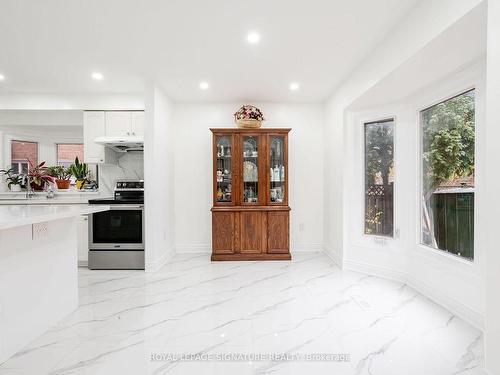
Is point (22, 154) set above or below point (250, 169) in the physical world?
above

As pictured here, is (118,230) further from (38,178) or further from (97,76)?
(97,76)

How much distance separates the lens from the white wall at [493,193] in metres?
1.50

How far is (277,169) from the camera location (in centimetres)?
434

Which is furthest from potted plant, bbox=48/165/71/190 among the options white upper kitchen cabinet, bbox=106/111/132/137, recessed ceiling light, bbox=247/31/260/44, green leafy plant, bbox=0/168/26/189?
recessed ceiling light, bbox=247/31/260/44

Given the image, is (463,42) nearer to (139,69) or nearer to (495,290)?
(495,290)

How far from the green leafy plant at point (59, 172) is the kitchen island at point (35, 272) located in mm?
2431

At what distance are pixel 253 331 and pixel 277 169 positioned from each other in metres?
2.58

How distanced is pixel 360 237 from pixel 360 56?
2137 millimetres

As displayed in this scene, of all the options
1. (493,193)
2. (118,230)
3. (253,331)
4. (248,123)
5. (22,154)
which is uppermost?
(248,123)

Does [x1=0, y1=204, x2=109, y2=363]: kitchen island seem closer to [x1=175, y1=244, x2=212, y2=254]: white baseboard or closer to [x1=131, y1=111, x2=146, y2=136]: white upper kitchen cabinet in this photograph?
[x1=131, y1=111, x2=146, y2=136]: white upper kitchen cabinet

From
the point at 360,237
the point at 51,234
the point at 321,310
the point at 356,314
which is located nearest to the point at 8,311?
the point at 51,234

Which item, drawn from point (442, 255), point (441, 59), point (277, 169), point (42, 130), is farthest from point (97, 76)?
point (442, 255)

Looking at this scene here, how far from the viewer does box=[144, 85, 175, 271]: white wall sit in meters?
3.67

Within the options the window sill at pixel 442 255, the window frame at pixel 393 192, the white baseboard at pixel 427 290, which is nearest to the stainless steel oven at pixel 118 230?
the white baseboard at pixel 427 290
